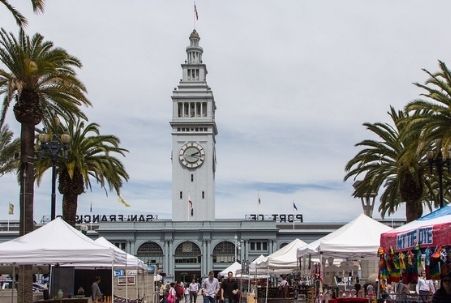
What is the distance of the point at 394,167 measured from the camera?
36750 mm

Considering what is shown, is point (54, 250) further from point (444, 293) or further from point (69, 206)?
point (69, 206)

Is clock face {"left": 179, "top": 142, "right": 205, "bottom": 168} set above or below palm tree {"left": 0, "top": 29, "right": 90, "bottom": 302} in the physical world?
above

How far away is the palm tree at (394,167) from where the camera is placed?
33.1 m

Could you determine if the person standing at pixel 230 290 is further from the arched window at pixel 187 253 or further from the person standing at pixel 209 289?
the arched window at pixel 187 253

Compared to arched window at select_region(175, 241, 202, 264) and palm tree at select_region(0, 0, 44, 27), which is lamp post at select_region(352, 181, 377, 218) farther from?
arched window at select_region(175, 241, 202, 264)

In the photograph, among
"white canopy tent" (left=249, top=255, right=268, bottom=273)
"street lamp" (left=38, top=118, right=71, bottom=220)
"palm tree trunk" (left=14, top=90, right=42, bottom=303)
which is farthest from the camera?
"white canopy tent" (left=249, top=255, right=268, bottom=273)

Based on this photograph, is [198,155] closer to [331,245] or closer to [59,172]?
[59,172]

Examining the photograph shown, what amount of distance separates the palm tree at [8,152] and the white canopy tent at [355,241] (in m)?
18.5

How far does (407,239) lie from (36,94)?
15832 millimetres

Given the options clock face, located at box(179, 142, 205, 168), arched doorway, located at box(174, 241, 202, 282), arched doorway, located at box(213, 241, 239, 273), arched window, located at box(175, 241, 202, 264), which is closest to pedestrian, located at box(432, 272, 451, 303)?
arched doorway, located at box(174, 241, 202, 282)

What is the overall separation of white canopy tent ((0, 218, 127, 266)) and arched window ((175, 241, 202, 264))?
82646mm

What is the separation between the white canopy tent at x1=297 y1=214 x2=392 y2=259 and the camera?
21.5 meters

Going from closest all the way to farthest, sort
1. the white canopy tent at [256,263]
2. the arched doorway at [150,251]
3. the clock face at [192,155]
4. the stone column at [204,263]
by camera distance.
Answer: the white canopy tent at [256,263] → the stone column at [204,263] → the arched doorway at [150,251] → the clock face at [192,155]

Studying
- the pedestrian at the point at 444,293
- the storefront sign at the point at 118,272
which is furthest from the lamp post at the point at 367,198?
the pedestrian at the point at 444,293
